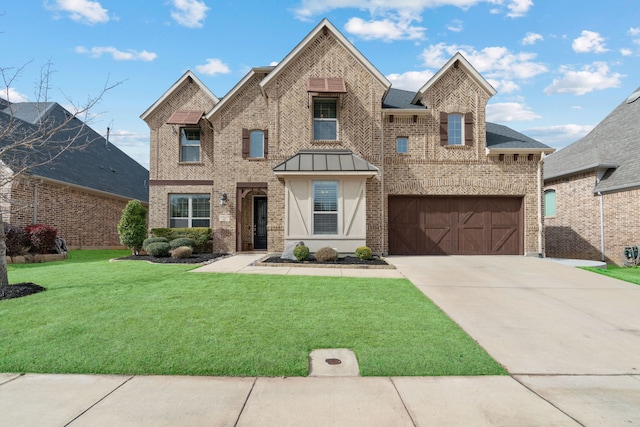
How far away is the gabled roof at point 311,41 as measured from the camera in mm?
14383

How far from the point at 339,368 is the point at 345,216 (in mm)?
9518

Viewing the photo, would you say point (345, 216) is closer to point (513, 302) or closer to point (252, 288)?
point (252, 288)

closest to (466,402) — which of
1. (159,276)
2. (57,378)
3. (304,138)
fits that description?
(57,378)

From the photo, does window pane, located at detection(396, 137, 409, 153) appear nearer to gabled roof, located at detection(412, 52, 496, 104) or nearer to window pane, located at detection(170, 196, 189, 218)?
gabled roof, located at detection(412, 52, 496, 104)

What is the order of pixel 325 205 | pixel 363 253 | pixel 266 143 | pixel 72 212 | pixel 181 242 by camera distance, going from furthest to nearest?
pixel 72 212 → pixel 266 143 → pixel 181 242 → pixel 325 205 → pixel 363 253

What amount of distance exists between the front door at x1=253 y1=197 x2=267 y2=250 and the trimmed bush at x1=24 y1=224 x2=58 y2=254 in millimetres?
8354

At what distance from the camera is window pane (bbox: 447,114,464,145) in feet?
49.5

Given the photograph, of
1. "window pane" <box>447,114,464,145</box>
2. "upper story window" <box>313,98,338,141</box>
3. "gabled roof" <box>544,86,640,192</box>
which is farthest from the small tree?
"gabled roof" <box>544,86,640,192</box>

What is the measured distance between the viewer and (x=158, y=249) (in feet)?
44.3

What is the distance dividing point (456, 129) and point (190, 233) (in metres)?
12.9

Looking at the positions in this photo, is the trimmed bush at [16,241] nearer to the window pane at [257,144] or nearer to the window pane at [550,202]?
the window pane at [257,144]

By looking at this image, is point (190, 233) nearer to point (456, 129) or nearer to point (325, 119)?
point (325, 119)

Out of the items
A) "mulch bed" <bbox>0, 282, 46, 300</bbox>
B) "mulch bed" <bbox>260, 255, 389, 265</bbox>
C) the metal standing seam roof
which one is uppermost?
the metal standing seam roof

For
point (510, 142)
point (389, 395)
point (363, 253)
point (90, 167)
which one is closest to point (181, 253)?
point (363, 253)
